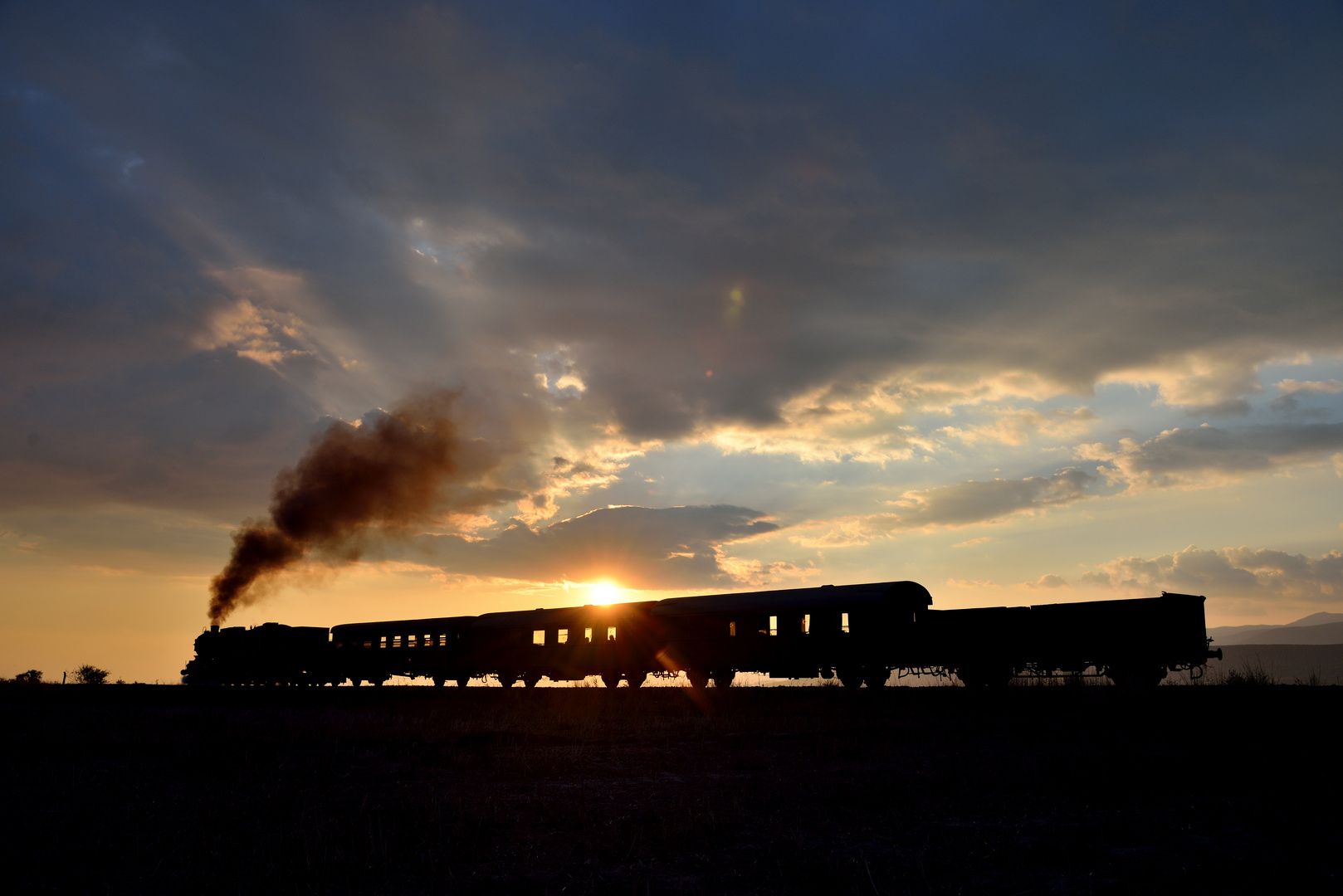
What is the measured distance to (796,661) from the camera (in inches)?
1030

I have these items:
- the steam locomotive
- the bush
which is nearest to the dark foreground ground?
the steam locomotive

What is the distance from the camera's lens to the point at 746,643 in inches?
1084

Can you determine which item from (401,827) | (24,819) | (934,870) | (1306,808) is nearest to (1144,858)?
(934,870)

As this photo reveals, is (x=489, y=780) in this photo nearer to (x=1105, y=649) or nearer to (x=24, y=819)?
(x=24, y=819)

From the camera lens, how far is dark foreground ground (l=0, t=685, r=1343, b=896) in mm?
7508

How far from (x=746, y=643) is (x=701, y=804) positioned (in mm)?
17936

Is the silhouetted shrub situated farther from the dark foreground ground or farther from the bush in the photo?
the bush

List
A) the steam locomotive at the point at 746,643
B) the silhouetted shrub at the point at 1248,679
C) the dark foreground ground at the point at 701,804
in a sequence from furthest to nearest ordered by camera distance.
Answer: the steam locomotive at the point at 746,643, the silhouetted shrub at the point at 1248,679, the dark foreground ground at the point at 701,804

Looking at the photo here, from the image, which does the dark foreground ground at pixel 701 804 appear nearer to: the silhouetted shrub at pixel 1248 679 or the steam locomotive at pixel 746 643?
the silhouetted shrub at pixel 1248 679

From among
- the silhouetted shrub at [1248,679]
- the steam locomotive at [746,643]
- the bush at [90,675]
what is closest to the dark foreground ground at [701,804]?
the silhouetted shrub at [1248,679]

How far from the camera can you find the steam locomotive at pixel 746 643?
22.0 meters

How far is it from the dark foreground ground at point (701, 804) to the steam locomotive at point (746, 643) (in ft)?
14.2

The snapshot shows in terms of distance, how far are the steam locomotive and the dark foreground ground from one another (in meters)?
4.31

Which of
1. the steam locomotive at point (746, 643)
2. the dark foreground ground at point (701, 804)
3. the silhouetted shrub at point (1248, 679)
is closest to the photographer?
the dark foreground ground at point (701, 804)
